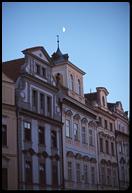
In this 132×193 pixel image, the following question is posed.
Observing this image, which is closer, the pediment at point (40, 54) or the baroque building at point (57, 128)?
the baroque building at point (57, 128)

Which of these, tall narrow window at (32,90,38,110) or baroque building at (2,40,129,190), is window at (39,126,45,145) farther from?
tall narrow window at (32,90,38,110)

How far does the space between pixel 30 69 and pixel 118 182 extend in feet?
68.6

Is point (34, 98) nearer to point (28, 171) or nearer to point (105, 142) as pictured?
point (28, 171)

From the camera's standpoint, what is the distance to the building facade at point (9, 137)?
83.3 ft

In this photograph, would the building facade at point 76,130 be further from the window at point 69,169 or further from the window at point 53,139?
the window at point 53,139

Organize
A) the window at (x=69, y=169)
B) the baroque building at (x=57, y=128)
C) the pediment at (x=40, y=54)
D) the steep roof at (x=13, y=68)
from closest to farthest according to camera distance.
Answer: the baroque building at (x=57, y=128) < the steep roof at (x=13, y=68) < the pediment at (x=40, y=54) < the window at (x=69, y=169)

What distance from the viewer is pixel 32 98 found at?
3014 cm

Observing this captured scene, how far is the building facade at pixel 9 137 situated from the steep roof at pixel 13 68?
1707 mm

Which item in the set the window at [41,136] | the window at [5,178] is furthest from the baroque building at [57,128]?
the window at [5,178]

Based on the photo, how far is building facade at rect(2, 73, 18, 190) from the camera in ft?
83.3

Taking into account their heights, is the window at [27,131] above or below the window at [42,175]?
above

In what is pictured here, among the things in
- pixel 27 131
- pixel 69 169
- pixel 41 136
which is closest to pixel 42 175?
pixel 41 136

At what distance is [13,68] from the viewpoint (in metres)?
30.2

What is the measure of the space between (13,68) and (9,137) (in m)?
6.25
